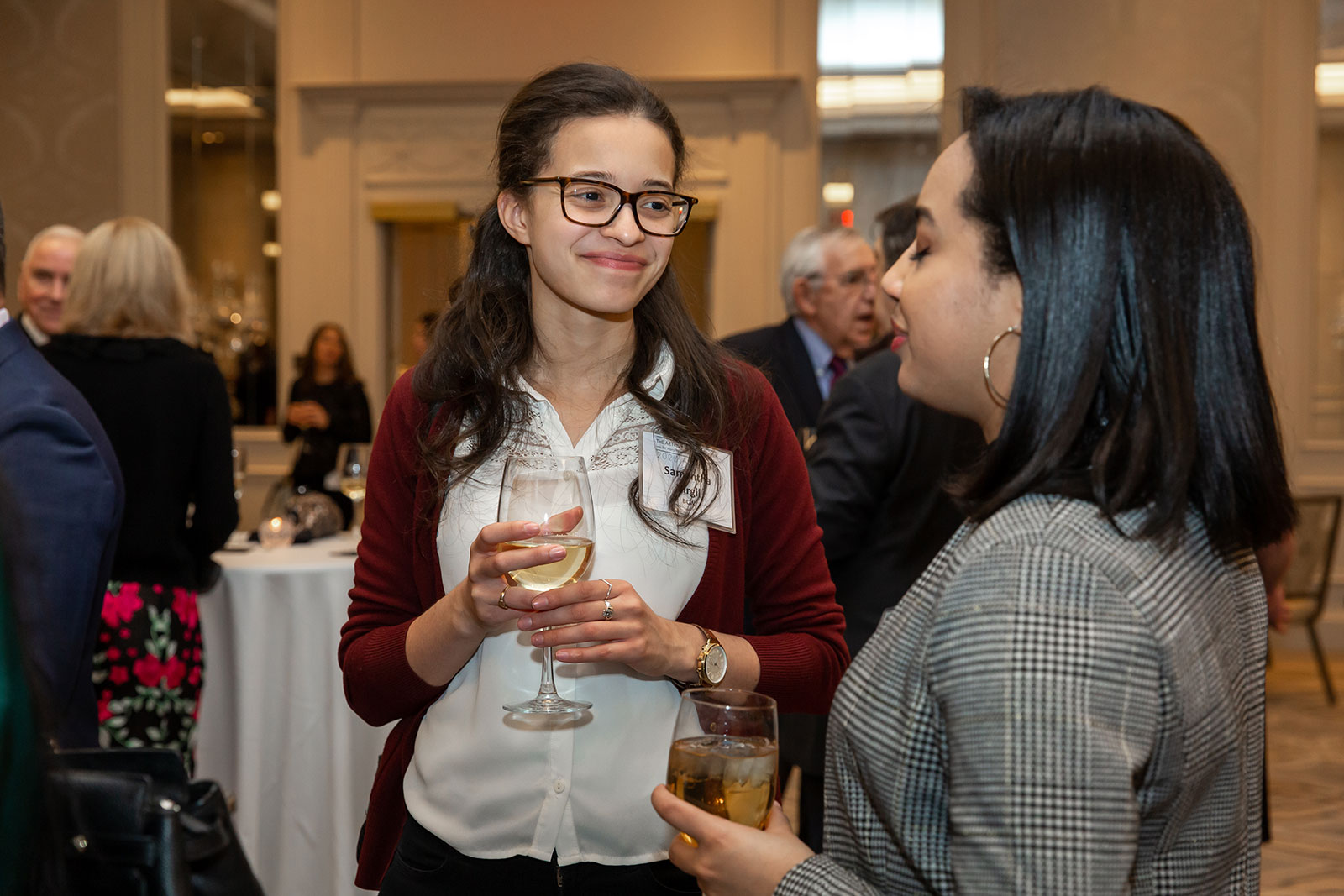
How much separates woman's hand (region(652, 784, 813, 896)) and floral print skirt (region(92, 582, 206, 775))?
2293mm

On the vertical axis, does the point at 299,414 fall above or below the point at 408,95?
below

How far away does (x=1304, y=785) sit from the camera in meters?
4.71

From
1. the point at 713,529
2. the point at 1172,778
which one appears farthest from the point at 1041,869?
the point at 713,529

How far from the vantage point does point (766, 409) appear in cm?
155

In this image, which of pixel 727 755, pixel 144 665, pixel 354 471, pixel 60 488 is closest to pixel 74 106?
pixel 354 471

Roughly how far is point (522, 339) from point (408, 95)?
772 centimetres

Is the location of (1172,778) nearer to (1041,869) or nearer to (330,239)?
(1041,869)

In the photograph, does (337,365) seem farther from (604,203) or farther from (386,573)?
(604,203)

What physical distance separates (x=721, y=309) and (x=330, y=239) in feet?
9.75

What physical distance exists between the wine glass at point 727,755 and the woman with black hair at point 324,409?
538 centimetres

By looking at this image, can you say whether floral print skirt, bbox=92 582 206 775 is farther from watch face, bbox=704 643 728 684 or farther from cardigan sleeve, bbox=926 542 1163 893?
cardigan sleeve, bbox=926 542 1163 893

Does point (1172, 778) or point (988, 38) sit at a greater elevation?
point (988, 38)

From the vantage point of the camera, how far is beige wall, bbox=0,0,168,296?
8.23 m

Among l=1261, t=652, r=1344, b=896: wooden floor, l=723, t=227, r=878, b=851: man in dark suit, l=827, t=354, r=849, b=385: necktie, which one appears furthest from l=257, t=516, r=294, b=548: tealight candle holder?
l=1261, t=652, r=1344, b=896: wooden floor
